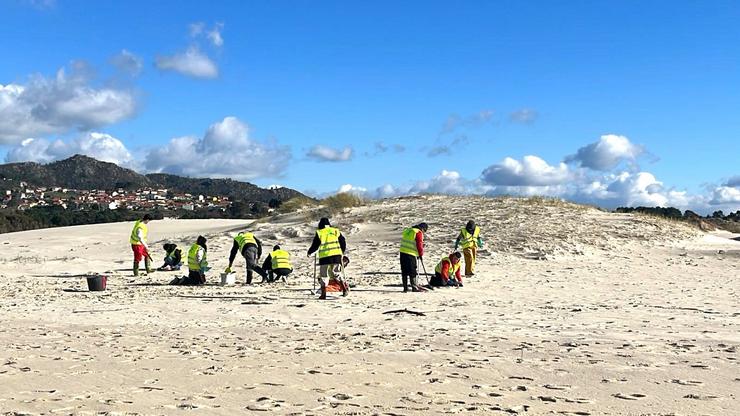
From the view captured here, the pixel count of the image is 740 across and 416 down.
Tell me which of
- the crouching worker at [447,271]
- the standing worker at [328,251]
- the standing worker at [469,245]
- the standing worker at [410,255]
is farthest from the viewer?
the standing worker at [469,245]

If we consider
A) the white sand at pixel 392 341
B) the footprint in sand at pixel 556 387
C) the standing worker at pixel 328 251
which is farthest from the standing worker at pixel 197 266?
the footprint in sand at pixel 556 387

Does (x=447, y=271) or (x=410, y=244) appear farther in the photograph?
(x=447, y=271)

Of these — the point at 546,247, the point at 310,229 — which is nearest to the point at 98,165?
the point at 310,229

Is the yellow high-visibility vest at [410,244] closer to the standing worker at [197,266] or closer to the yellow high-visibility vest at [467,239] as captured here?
the yellow high-visibility vest at [467,239]

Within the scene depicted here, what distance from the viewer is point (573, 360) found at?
7586 millimetres

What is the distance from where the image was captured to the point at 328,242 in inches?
554

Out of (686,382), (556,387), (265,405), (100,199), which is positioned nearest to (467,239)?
(686,382)

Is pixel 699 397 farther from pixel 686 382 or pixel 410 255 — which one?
pixel 410 255

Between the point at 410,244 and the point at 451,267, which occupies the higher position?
the point at 410,244

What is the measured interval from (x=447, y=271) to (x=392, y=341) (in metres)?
6.81

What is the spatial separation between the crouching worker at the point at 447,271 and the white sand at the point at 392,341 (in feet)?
2.05

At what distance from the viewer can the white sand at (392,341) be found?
5988mm

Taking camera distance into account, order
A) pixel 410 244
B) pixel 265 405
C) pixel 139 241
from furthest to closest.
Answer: pixel 139 241 < pixel 410 244 < pixel 265 405

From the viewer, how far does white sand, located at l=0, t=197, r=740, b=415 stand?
19.6 ft
